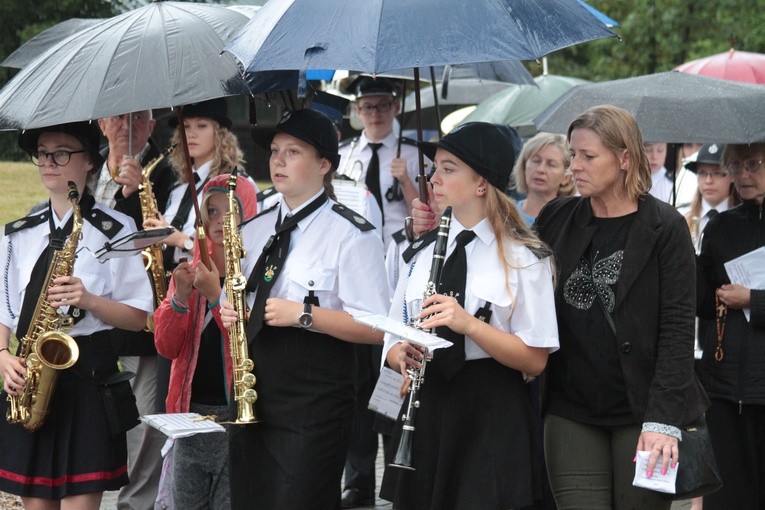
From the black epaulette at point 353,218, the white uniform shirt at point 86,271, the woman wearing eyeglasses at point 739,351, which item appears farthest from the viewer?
the woman wearing eyeglasses at point 739,351

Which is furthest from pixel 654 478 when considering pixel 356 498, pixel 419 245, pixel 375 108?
pixel 375 108

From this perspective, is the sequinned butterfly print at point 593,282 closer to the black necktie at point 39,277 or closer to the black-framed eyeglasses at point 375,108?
the black necktie at point 39,277

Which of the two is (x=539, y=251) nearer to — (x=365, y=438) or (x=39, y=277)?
(x=39, y=277)

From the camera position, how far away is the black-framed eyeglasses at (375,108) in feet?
28.4

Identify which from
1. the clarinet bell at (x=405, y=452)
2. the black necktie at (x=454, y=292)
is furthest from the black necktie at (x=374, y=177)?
the clarinet bell at (x=405, y=452)

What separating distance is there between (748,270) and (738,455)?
3.17ft

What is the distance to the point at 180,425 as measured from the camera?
4.94 meters

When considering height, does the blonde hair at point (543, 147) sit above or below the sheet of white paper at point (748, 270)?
above

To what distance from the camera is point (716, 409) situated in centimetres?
607

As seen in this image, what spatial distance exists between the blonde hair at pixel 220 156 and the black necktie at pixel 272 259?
1.78 metres

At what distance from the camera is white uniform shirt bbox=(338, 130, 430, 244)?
8.40 meters

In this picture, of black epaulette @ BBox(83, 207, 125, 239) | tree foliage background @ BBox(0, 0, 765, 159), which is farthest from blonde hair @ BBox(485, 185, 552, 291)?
tree foliage background @ BBox(0, 0, 765, 159)

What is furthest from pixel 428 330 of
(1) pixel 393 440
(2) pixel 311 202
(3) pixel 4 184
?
(3) pixel 4 184

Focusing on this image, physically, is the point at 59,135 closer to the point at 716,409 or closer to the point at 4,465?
the point at 4,465
